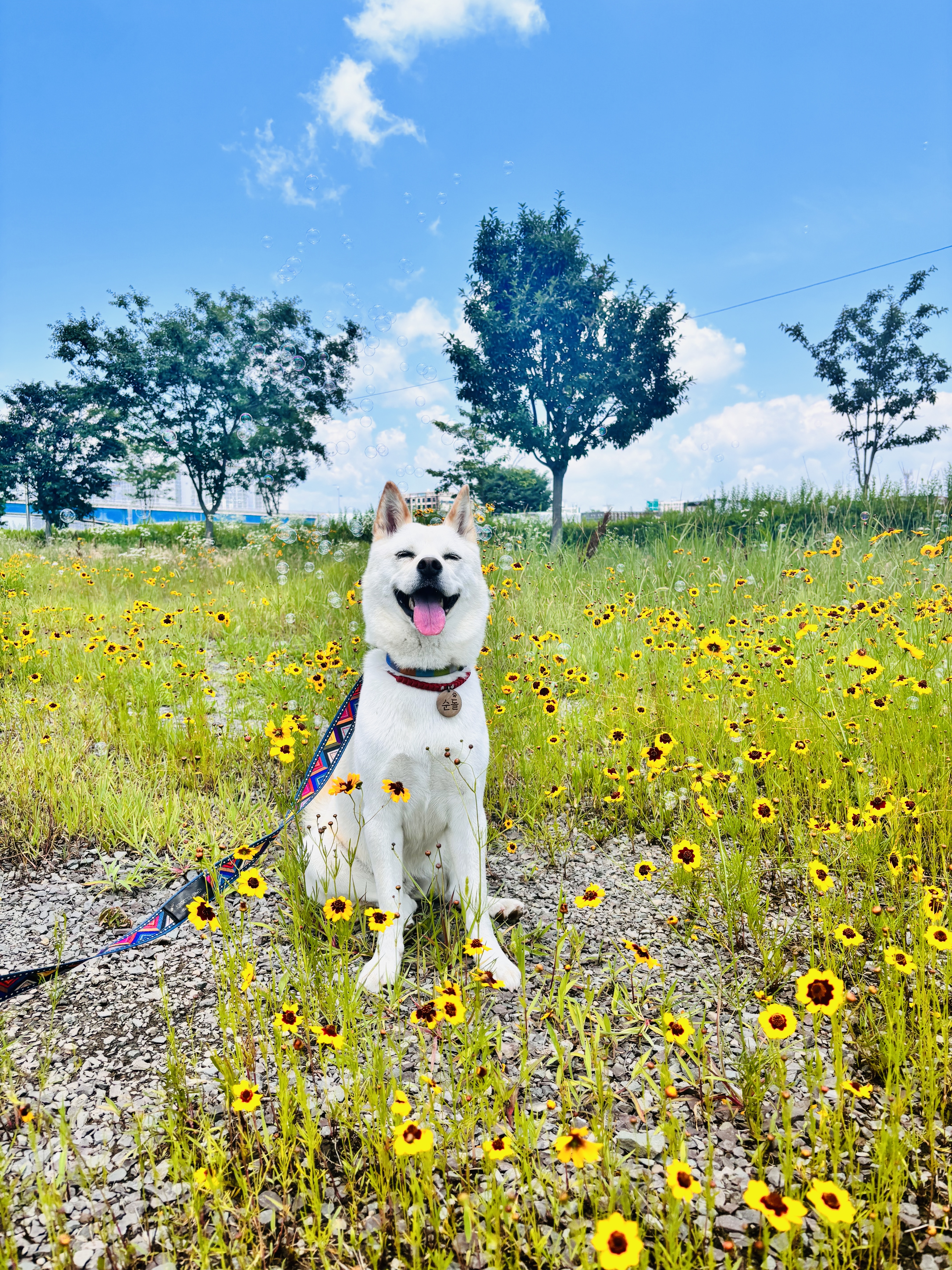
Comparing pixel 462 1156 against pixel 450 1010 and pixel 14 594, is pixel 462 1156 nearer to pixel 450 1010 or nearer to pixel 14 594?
pixel 450 1010

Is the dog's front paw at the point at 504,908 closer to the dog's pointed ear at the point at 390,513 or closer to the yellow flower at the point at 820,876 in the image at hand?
the yellow flower at the point at 820,876

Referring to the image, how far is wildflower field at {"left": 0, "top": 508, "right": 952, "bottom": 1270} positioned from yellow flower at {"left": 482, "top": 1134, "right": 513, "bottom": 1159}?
0.10 metres

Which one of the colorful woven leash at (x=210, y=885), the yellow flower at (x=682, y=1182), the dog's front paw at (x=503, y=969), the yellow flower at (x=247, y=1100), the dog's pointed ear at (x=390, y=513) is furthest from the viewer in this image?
the dog's pointed ear at (x=390, y=513)

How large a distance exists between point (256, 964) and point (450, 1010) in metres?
1.31

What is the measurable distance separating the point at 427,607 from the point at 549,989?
1352mm

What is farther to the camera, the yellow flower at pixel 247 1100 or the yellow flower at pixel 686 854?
the yellow flower at pixel 686 854

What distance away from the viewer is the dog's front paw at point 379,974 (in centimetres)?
211

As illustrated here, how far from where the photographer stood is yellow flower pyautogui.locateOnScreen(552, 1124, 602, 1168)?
1118mm

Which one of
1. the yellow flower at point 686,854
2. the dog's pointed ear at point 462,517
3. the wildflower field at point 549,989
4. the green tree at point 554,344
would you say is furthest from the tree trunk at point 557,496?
the yellow flower at point 686,854

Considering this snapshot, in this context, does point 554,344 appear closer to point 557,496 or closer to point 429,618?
point 557,496

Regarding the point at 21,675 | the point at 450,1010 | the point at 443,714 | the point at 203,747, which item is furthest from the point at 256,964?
the point at 21,675

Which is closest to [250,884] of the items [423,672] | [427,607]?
[423,672]

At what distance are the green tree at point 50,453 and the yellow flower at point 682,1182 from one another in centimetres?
3236

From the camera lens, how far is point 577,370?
27344 millimetres
